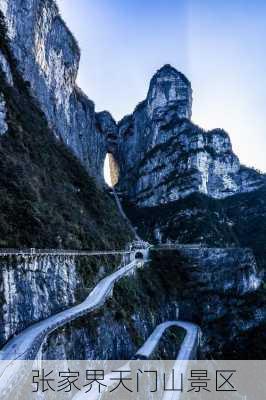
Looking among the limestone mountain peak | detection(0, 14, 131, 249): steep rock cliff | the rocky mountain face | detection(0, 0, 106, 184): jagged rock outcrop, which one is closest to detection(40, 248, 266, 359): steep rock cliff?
the rocky mountain face

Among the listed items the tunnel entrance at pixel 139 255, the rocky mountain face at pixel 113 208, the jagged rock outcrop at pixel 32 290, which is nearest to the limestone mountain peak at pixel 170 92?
the rocky mountain face at pixel 113 208

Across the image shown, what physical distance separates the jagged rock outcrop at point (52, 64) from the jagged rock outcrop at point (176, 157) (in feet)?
69.1

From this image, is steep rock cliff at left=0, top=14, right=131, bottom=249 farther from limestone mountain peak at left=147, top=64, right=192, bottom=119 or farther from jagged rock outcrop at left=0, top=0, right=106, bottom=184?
limestone mountain peak at left=147, top=64, right=192, bottom=119

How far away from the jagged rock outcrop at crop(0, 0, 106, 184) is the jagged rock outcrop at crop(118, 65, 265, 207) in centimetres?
2106

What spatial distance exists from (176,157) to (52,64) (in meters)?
58.8

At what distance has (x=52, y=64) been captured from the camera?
125m

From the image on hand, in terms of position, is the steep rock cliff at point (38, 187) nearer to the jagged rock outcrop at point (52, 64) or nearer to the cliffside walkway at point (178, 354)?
the jagged rock outcrop at point (52, 64)

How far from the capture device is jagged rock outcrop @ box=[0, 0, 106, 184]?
334 ft

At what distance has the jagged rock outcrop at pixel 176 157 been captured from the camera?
159 metres

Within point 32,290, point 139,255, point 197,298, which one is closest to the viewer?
point 32,290

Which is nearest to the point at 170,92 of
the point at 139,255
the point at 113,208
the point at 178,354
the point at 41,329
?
the point at 113,208

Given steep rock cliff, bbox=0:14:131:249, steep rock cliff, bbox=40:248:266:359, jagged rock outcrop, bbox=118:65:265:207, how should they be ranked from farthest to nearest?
jagged rock outcrop, bbox=118:65:265:207 < steep rock cliff, bbox=40:248:266:359 < steep rock cliff, bbox=0:14:131:249

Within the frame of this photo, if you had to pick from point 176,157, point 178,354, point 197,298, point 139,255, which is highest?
point 176,157

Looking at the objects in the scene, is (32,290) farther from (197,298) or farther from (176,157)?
(176,157)
